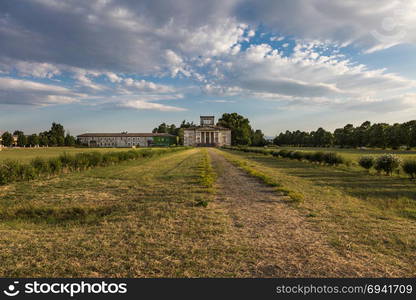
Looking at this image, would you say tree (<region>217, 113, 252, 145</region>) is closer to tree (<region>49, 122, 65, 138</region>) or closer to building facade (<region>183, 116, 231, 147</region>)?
building facade (<region>183, 116, 231, 147</region>)

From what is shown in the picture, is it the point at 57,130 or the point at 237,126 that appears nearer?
the point at 57,130

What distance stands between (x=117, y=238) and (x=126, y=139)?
436ft

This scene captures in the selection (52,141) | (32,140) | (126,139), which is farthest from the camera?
(126,139)

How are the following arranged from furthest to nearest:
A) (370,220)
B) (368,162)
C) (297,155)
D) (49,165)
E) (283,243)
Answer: (297,155) → (368,162) → (49,165) → (370,220) → (283,243)

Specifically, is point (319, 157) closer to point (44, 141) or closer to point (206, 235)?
point (206, 235)

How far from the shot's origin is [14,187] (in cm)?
1174

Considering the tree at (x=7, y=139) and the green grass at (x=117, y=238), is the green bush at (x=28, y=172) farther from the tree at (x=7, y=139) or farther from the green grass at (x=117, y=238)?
the tree at (x=7, y=139)

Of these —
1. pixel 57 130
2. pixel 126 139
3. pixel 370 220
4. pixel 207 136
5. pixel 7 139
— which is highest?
pixel 57 130

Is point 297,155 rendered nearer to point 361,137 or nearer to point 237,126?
point 361,137

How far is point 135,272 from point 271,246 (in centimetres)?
262

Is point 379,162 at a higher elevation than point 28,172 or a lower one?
higher

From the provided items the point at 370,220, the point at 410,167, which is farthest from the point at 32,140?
the point at 370,220

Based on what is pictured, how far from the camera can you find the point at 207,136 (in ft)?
420

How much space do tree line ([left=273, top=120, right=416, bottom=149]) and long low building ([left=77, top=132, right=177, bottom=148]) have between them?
6084cm
